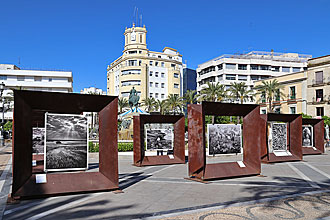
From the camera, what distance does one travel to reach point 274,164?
50.2 ft

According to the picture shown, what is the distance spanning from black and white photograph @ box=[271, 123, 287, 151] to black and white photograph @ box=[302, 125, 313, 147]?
16.2 ft

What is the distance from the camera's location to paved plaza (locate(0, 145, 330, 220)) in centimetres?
619

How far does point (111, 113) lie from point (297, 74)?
4219cm

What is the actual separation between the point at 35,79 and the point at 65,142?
63.1 metres

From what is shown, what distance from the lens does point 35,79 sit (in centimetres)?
6575

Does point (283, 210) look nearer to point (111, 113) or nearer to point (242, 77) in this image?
point (111, 113)

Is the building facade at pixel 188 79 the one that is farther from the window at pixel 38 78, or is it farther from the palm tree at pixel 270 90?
the window at pixel 38 78

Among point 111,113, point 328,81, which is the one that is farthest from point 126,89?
point 111,113

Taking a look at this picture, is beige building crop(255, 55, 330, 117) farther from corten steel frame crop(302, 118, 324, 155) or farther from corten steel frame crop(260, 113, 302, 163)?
corten steel frame crop(260, 113, 302, 163)

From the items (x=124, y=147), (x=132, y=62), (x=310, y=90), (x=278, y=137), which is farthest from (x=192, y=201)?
(x=132, y=62)

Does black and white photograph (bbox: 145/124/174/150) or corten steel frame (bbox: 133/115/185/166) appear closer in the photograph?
corten steel frame (bbox: 133/115/185/166)

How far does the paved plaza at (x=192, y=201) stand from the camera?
20.3ft

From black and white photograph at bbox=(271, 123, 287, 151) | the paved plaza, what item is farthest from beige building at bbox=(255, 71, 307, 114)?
the paved plaza

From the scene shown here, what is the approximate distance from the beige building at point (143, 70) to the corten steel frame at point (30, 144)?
6010 cm
